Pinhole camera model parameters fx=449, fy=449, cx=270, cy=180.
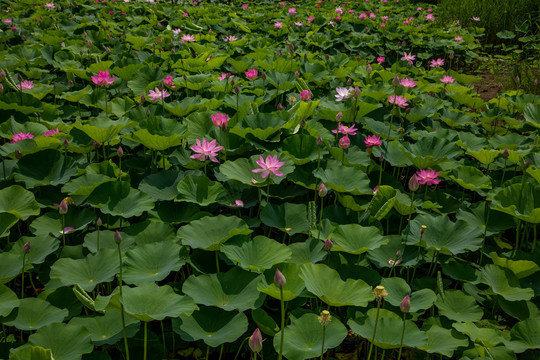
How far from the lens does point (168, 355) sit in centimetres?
143

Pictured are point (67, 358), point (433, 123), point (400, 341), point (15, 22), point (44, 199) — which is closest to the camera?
point (67, 358)

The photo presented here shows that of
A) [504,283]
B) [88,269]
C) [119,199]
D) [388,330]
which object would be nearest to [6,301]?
[88,269]

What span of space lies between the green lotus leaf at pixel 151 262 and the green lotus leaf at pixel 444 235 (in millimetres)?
869

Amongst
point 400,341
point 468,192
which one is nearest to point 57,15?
point 468,192

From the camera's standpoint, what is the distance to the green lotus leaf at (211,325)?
1.27 metres

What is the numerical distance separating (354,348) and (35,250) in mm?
1152

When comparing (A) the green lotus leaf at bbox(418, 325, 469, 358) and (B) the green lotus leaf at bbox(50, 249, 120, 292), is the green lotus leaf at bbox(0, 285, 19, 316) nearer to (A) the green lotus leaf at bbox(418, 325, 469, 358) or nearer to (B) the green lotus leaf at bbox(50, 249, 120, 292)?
(B) the green lotus leaf at bbox(50, 249, 120, 292)

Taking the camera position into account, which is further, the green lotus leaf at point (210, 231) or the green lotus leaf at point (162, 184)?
the green lotus leaf at point (162, 184)

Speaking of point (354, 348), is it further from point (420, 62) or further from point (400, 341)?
point (420, 62)

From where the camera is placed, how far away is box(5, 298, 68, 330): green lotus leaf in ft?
4.23

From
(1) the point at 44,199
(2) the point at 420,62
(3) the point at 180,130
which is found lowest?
(2) the point at 420,62

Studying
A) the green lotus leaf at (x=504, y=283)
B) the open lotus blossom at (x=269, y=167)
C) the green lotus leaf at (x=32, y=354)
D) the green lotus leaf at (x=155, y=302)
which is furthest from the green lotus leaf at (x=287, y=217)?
the green lotus leaf at (x=32, y=354)

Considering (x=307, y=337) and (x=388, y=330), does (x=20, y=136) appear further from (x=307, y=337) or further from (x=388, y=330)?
(x=388, y=330)

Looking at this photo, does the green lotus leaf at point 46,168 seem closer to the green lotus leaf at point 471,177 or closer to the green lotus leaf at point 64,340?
the green lotus leaf at point 64,340
